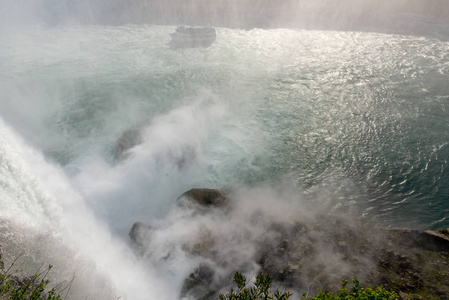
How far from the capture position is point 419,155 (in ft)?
81.2

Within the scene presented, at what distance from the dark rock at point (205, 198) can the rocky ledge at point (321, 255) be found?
1.08m

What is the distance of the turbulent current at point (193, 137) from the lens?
60.3 ft

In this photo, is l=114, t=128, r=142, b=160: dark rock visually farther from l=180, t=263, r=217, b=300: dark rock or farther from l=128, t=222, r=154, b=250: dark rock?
l=180, t=263, r=217, b=300: dark rock

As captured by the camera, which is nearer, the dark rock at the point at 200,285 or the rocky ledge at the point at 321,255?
the rocky ledge at the point at 321,255

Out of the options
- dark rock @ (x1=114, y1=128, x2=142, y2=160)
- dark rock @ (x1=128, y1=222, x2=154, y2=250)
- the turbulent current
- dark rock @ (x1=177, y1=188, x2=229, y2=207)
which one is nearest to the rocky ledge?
dark rock @ (x1=128, y1=222, x2=154, y2=250)

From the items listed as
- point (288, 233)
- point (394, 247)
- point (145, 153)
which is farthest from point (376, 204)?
point (145, 153)

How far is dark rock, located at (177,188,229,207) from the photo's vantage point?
64.0ft

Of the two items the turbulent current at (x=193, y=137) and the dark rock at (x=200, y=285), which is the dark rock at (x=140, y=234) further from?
the dark rock at (x=200, y=285)

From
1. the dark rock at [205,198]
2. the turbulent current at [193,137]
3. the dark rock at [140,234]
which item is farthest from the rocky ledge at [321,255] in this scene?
the turbulent current at [193,137]

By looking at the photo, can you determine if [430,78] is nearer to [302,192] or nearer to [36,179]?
[302,192]

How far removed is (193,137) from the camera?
2725 centimetres

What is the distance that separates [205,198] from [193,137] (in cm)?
883

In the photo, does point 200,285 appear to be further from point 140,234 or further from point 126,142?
point 126,142

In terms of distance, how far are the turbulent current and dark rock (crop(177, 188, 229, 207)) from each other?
5.43 ft
